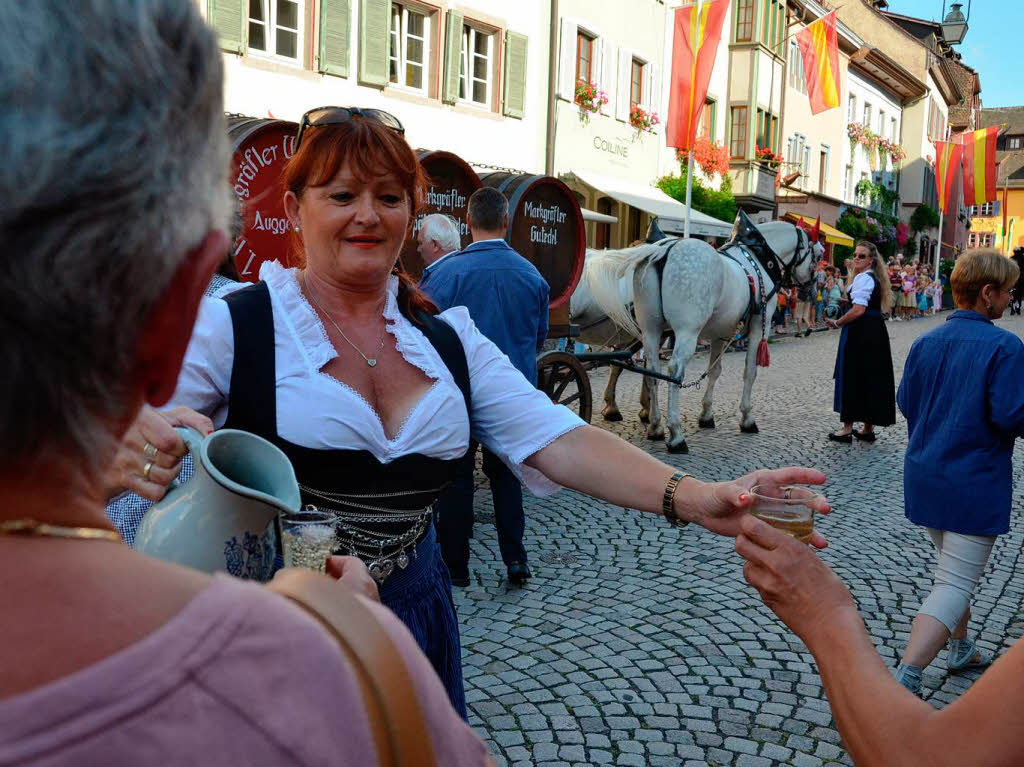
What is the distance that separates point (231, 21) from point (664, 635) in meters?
9.49

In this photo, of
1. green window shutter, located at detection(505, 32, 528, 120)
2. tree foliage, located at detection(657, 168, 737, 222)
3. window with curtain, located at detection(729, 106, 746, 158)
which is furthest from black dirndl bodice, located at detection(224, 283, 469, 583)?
window with curtain, located at detection(729, 106, 746, 158)

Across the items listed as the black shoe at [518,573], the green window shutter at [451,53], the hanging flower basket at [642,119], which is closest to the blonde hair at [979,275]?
the black shoe at [518,573]

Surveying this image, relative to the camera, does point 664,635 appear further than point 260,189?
No

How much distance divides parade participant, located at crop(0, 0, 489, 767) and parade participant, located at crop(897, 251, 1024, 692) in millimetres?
3417

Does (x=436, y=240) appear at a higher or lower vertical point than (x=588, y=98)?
lower

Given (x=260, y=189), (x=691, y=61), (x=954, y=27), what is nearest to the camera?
(x=260, y=189)

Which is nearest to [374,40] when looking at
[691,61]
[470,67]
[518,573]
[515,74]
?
[470,67]

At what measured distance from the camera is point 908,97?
1650 inches

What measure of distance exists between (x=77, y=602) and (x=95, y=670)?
4cm

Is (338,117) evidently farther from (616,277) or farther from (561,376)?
(616,277)

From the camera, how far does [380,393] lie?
6.28 ft

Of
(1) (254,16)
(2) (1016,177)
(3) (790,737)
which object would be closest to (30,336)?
(3) (790,737)

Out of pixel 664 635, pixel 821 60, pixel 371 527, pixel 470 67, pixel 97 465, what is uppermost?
pixel 821 60

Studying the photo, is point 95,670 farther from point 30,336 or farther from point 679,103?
point 679,103
